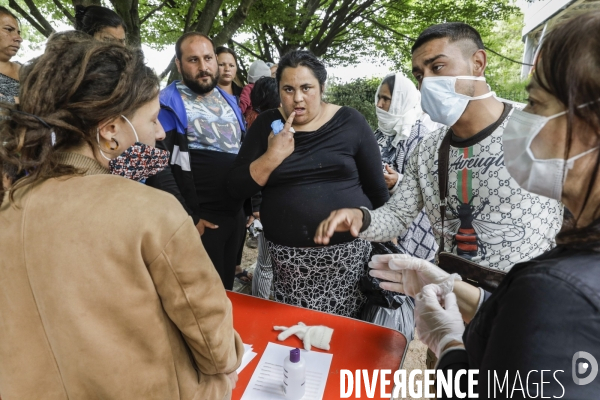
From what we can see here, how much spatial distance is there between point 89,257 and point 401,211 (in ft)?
4.59

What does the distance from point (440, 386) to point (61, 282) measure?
95 centimetres

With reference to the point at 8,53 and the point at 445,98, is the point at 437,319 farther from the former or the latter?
the point at 8,53

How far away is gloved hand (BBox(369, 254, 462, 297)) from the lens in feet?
4.75

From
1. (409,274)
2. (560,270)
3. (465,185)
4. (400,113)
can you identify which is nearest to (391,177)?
(400,113)

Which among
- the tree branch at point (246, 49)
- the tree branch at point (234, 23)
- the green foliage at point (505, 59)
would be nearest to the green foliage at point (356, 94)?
the tree branch at point (246, 49)

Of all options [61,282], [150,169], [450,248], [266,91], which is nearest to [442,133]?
[450,248]

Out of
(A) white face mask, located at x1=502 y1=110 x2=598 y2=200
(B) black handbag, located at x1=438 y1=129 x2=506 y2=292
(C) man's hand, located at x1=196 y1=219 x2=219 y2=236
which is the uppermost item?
(A) white face mask, located at x1=502 y1=110 x2=598 y2=200

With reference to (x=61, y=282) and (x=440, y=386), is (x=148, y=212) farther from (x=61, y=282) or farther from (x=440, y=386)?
(x=440, y=386)

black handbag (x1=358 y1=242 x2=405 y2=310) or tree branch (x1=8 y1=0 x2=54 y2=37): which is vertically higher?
tree branch (x1=8 y1=0 x2=54 y2=37)

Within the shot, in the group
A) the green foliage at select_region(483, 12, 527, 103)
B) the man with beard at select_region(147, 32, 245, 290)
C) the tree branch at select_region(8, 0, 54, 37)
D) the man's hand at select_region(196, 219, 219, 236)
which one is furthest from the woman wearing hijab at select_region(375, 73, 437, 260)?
the green foliage at select_region(483, 12, 527, 103)

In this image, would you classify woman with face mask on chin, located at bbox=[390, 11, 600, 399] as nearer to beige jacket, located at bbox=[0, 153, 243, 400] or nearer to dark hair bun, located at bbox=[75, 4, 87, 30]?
beige jacket, located at bbox=[0, 153, 243, 400]

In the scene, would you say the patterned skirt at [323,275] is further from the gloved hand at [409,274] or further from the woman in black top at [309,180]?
the gloved hand at [409,274]

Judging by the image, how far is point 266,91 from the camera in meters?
3.93

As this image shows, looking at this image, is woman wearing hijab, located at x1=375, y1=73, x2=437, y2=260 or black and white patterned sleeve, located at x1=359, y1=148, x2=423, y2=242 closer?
black and white patterned sleeve, located at x1=359, y1=148, x2=423, y2=242
